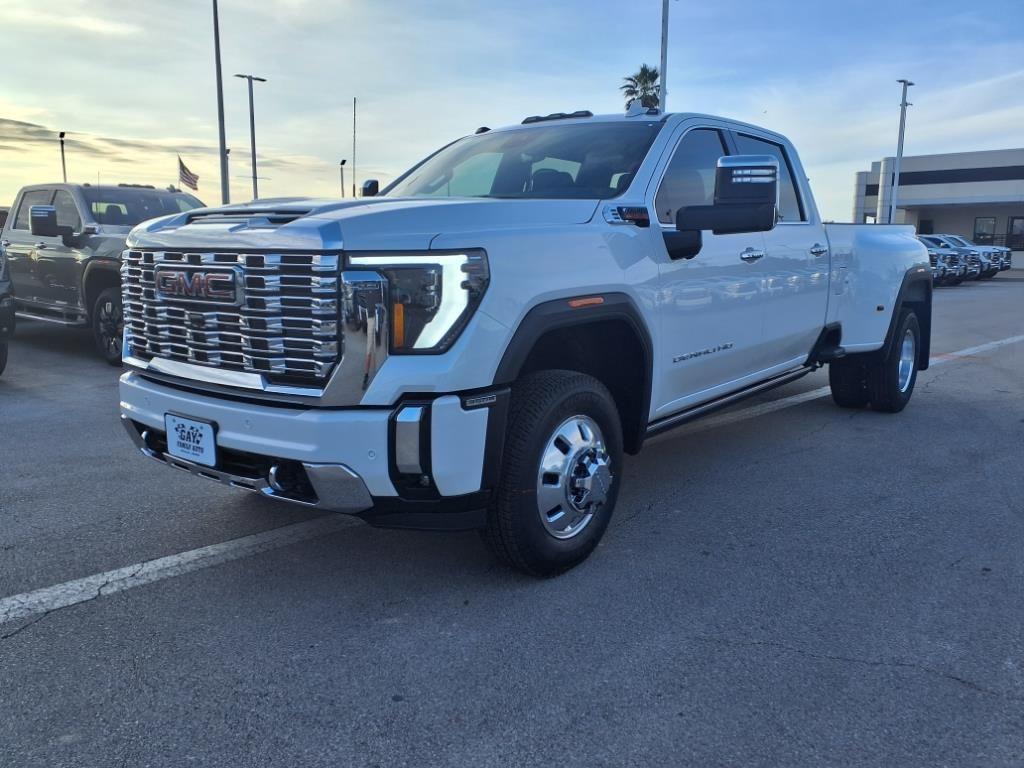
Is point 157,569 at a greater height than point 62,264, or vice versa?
point 62,264

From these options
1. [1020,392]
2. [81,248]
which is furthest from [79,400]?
[1020,392]

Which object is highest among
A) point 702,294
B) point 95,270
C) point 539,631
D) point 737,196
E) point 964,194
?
point 964,194

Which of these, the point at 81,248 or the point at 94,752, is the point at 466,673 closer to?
the point at 94,752

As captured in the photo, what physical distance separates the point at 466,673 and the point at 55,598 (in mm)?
1721

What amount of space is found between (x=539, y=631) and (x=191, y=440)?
4.99ft

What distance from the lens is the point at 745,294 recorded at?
468 centimetres

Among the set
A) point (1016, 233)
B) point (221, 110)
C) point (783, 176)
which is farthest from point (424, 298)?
point (1016, 233)

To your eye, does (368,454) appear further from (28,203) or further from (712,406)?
(28,203)

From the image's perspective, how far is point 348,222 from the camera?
9.64 feet

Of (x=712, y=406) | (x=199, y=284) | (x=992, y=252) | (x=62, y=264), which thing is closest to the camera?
(x=199, y=284)

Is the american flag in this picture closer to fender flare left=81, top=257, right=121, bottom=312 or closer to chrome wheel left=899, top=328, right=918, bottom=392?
fender flare left=81, top=257, right=121, bottom=312

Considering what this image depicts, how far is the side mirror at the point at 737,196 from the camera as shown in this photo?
3797 mm

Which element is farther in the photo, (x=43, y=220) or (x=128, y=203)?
(x=128, y=203)

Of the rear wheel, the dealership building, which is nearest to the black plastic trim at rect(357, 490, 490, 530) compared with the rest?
the rear wheel
